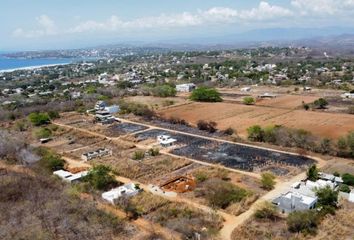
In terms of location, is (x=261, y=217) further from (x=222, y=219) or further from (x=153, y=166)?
(x=153, y=166)

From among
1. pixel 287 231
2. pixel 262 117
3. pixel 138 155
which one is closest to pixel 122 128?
pixel 138 155

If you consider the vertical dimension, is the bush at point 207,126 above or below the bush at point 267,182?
below

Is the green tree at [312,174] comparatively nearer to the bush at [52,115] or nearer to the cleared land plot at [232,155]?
the cleared land plot at [232,155]

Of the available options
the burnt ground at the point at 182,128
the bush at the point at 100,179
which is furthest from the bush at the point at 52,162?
the burnt ground at the point at 182,128

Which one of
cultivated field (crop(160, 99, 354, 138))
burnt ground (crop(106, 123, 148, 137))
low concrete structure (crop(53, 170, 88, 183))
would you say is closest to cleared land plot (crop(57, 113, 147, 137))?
burnt ground (crop(106, 123, 148, 137))

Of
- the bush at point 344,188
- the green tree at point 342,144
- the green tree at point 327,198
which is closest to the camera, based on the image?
the green tree at point 327,198

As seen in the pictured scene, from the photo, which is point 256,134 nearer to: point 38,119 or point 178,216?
point 178,216
